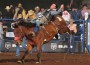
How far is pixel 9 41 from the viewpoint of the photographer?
2147 centimetres

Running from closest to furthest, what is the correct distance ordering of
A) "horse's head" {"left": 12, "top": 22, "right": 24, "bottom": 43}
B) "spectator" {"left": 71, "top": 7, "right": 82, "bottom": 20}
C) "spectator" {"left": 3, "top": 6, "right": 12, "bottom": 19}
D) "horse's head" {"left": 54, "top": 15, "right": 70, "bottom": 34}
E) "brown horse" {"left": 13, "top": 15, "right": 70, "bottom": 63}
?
"horse's head" {"left": 12, "top": 22, "right": 24, "bottom": 43} < "brown horse" {"left": 13, "top": 15, "right": 70, "bottom": 63} < "horse's head" {"left": 54, "top": 15, "right": 70, "bottom": 34} < "spectator" {"left": 71, "top": 7, "right": 82, "bottom": 20} < "spectator" {"left": 3, "top": 6, "right": 12, "bottom": 19}

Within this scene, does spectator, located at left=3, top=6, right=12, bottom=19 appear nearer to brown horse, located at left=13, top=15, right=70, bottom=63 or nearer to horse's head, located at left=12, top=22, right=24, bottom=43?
brown horse, located at left=13, top=15, right=70, bottom=63

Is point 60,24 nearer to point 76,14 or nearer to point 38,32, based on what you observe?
point 38,32

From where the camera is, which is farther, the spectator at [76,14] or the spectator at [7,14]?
the spectator at [7,14]

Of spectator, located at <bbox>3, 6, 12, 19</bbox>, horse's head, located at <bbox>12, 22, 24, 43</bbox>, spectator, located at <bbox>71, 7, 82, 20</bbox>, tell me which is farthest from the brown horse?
spectator, located at <bbox>3, 6, 12, 19</bbox>

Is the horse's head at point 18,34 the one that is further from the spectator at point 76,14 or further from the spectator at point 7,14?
the spectator at point 76,14

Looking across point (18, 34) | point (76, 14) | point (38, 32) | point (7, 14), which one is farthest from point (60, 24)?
point (7, 14)

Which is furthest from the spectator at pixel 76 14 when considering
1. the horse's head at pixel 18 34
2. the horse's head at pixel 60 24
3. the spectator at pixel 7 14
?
the horse's head at pixel 18 34

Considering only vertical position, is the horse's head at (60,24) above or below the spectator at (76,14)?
below

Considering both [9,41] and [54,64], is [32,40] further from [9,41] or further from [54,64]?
[9,41]

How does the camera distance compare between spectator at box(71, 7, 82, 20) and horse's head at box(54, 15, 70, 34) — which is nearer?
horse's head at box(54, 15, 70, 34)

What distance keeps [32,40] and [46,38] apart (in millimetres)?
669

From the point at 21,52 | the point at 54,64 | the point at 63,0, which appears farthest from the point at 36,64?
the point at 63,0

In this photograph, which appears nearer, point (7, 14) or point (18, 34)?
point (18, 34)
